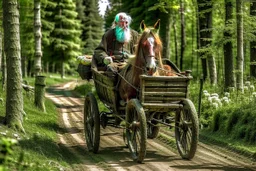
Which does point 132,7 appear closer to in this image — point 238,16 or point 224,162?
point 238,16

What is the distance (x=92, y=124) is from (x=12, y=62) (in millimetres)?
2642

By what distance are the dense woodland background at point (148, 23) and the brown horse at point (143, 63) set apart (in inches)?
97.9

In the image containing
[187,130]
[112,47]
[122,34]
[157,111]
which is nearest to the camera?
[157,111]

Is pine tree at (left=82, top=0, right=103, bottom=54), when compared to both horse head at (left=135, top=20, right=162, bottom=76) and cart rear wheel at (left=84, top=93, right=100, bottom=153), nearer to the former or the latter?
cart rear wheel at (left=84, top=93, right=100, bottom=153)

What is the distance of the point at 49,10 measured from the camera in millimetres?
50719

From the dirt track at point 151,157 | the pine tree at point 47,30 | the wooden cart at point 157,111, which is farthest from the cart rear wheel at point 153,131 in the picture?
the pine tree at point 47,30

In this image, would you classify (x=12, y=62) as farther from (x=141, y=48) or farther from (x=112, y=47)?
(x=141, y=48)

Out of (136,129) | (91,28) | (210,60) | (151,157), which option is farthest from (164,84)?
(91,28)

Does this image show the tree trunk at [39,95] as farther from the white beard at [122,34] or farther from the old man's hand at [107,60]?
the old man's hand at [107,60]

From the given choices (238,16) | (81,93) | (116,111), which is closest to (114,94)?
(116,111)

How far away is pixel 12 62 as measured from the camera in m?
10.3

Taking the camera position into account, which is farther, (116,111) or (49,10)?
(49,10)

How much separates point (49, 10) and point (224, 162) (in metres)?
43.8

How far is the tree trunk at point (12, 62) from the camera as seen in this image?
1013cm
